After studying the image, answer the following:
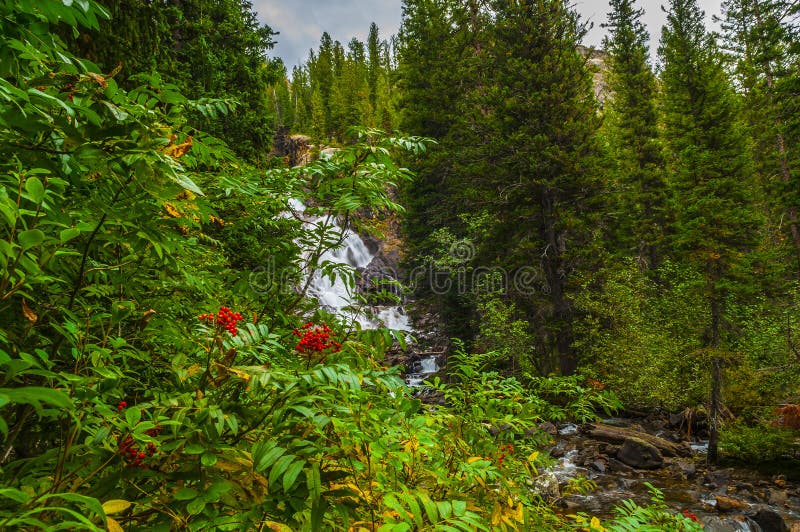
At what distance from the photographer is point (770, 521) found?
267 inches

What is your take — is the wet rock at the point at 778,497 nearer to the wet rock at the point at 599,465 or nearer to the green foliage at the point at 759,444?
the green foliage at the point at 759,444

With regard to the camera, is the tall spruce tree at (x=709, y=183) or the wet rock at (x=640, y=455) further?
the tall spruce tree at (x=709, y=183)

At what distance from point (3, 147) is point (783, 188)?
15.6m

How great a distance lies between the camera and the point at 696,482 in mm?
9266

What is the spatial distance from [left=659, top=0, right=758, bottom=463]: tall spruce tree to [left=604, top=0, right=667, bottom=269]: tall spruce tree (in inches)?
234

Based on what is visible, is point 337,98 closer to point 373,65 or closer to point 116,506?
point 373,65

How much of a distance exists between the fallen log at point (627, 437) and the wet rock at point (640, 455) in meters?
0.42

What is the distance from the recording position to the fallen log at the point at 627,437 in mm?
11219

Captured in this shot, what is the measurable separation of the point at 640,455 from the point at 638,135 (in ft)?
65.5

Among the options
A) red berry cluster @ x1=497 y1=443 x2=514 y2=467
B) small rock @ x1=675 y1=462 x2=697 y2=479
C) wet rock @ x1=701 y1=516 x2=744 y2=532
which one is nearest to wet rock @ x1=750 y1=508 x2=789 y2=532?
wet rock @ x1=701 y1=516 x2=744 y2=532

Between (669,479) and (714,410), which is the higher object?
(714,410)

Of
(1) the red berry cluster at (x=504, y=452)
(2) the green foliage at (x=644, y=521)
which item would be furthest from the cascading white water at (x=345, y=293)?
(2) the green foliage at (x=644, y=521)

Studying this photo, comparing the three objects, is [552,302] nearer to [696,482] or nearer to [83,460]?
[696,482]

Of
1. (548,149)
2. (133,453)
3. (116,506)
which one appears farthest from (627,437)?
(116,506)
